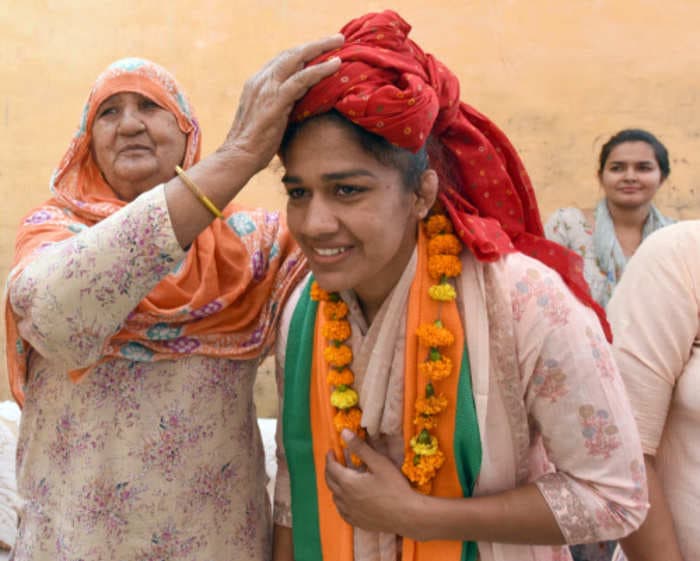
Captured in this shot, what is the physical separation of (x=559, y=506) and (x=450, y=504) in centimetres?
20

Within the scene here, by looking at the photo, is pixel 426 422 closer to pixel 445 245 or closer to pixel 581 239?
pixel 445 245

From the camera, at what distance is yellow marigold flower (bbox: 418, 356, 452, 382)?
4.30ft

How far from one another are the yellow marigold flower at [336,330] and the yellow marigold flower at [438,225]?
0.86 ft

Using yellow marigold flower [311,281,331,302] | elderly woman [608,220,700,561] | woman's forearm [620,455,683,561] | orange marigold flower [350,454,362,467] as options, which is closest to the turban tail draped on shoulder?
yellow marigold flower [311,281,331,302]

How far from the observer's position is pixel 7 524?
9.03ft

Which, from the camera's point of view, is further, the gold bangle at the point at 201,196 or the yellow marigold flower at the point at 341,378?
the yellow marigold flower at the point at 341,378

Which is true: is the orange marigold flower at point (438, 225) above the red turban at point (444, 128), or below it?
below

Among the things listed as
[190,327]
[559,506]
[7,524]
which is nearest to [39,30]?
[7,524]

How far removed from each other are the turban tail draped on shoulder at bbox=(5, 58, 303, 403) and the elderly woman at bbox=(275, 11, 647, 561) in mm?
238

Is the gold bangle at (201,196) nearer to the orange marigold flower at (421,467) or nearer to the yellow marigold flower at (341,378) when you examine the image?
the yellow marigold flower at (341,378)

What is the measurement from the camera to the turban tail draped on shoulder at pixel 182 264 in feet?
4.95

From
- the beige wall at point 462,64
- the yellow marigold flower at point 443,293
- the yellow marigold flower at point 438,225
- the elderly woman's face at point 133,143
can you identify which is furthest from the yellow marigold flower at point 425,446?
the beige wall at point 462,64

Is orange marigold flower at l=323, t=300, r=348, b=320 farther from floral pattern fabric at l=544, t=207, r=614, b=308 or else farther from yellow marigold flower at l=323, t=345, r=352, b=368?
floral pattern fabric at l=544, t=207, r=614, b=308

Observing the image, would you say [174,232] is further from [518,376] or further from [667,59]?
[667,59]
